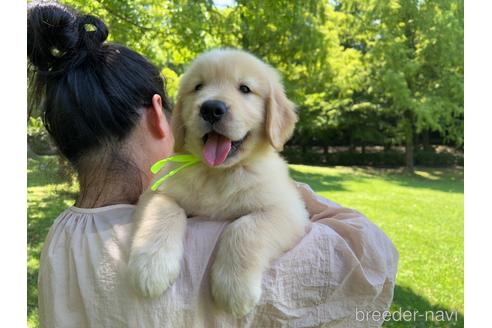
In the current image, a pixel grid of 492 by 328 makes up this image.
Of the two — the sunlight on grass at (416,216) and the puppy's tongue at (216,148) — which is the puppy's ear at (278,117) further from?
the sunlight on grass at (416,216)

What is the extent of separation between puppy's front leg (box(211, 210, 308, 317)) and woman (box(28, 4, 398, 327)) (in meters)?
0.04

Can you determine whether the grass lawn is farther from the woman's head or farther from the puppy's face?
the puppy's face

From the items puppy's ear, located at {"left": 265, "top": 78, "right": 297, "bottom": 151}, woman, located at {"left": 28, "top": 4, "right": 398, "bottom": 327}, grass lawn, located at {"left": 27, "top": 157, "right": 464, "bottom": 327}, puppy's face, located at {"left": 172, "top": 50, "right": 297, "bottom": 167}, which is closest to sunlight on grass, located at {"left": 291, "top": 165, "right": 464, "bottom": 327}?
grass lawn, located at {"left": 27, "top": 157, "right": 464, "bottom": 327}

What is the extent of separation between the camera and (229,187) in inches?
77.5

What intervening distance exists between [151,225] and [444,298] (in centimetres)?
513

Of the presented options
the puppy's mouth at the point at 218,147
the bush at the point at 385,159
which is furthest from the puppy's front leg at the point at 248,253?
the bush at the point at 385,159

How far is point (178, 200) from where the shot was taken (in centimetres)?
199

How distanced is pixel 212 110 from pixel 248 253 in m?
0.65

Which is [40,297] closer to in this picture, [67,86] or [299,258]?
[67,86]

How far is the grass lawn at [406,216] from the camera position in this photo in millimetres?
5395

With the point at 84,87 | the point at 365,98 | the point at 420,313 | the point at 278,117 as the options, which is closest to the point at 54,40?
the point at 84,87

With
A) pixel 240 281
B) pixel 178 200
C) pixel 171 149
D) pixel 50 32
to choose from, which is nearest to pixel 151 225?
pixel 178 200

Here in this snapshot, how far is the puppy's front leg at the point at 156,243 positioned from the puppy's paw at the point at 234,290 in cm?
15

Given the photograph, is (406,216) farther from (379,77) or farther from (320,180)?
(379,77)
